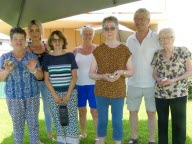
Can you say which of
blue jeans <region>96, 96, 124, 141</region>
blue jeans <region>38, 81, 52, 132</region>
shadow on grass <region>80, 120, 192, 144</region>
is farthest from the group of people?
shadow on grass <region>80, 120, 192, 144</region>

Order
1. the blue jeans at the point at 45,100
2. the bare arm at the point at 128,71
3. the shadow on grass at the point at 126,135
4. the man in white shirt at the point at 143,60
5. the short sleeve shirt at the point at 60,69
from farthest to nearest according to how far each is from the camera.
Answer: the shadow on grass at the point at 126,135
the blue jeans at the point at 45,100
the man in white shirt at the point at 143,60
the short sleeve shirt at the point at 60,69
the bare arm at the point at 128,71

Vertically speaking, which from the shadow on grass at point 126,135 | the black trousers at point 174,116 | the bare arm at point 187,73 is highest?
the bare arm at point 187,73

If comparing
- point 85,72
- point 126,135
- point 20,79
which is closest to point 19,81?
point 20,79

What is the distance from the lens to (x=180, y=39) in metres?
14.1

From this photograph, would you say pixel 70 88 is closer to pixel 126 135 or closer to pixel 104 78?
pixel 104 78

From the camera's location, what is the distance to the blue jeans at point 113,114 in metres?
3.93

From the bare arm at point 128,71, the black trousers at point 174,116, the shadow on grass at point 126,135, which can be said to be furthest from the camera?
the shadow on grass at point 126,135

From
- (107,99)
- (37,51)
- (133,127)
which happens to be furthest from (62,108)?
(133,127)

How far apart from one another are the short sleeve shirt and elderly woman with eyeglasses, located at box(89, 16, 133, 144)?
35 cm

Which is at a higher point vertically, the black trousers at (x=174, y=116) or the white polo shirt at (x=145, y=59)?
the white polo shirt at (x=145, y=59)

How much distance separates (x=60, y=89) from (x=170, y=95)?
1.45 m

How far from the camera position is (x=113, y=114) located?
13.0ft

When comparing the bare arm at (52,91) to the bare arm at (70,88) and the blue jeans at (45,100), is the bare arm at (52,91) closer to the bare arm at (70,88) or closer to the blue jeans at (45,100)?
the bare arm at (70,88)

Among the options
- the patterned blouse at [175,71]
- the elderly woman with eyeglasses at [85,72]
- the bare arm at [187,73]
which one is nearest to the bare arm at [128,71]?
the patterned blouse at [175,71]
